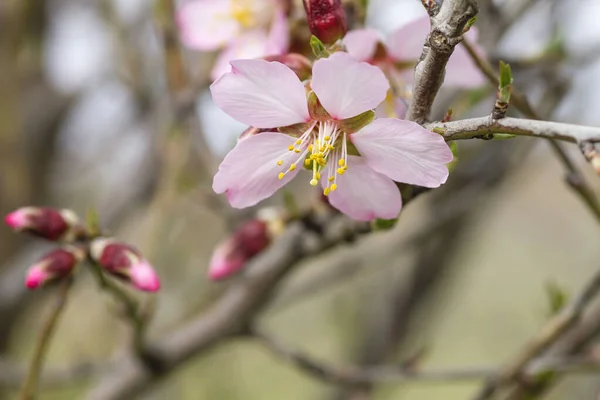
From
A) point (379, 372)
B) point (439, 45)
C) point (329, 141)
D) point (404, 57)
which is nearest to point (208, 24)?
point (404, 57)

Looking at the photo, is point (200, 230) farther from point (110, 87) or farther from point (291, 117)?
point (291, 117)

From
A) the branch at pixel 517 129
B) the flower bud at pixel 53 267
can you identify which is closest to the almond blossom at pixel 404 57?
the branch at pixel 517 129

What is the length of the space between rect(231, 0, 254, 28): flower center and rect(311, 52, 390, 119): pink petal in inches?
17.8

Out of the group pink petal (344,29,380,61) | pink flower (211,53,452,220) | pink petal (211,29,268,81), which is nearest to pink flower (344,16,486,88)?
pink petal (344,29,380,61)

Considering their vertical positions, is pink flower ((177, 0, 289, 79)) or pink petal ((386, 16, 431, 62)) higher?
pink petal ((386, 16, 431, 62))

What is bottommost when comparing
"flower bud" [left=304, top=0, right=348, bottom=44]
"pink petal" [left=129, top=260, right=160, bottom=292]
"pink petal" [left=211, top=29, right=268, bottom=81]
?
"pink petal" [left=129, top=260, right=160, bottom=292]

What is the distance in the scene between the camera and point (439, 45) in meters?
0.49

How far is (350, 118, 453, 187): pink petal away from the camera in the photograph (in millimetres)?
524

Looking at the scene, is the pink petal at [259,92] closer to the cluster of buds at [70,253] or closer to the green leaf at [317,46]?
the green leaf at [317,46]

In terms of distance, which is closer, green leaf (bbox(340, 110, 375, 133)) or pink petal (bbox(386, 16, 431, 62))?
green leaf (bbox(340, 110, 375, 133))

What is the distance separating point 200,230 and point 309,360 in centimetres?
199

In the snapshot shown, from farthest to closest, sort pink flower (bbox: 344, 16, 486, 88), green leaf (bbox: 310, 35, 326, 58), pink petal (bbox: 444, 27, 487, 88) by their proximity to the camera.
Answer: pink petal (bbox: 444, 27, 487, 88) → pink flower (bbox: 344, 16, 486, 88) → green leaf (bbox: 310, 35, 326, 58)

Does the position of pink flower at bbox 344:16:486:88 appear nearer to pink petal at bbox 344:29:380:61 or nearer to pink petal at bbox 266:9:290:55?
pink petal at bbox 344:29:380:61

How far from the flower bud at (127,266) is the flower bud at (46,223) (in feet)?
0.18
